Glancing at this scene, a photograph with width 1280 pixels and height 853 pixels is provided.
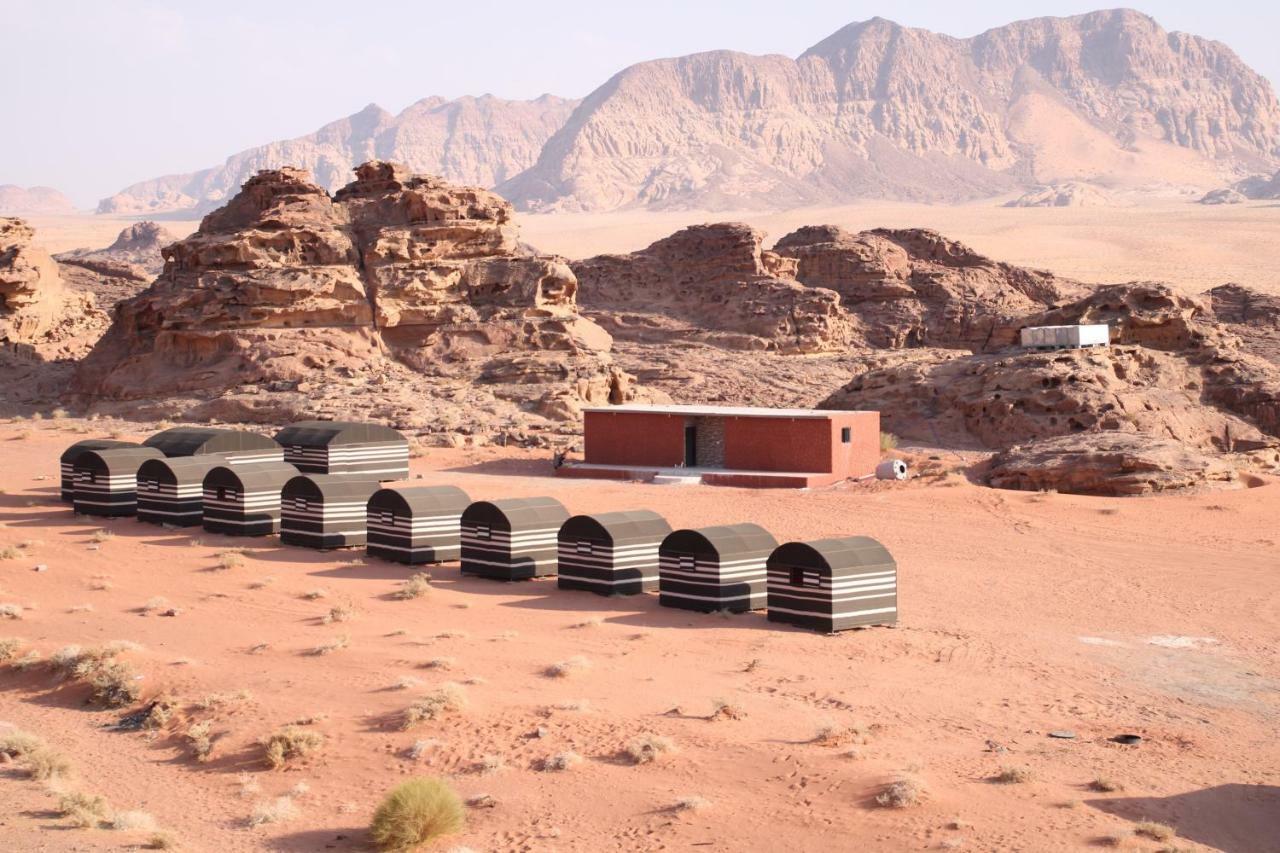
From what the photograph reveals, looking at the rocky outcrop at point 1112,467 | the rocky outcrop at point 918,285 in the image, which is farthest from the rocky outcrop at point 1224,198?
the rocky outcrop at point 1112,467

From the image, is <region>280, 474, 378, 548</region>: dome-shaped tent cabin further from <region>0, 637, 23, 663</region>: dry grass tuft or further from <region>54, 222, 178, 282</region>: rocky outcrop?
<region>54, 222, 178, 282</region>: rocky outcrop

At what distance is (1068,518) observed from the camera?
105ft

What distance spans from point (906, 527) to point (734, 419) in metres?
8.00

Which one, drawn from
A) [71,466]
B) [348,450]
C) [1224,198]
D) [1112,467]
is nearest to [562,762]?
[71,466]

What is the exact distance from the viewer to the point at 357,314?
49.0 m

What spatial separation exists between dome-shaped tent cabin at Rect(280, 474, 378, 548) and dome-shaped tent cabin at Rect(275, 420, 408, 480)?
24.0ft

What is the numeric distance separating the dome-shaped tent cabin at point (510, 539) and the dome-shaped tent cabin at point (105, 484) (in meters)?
9.87

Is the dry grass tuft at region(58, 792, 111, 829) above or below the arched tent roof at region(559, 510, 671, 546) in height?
below

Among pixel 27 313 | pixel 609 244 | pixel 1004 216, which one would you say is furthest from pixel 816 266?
pixel 1004 216

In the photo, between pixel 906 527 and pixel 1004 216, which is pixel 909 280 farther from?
pixel 1004 216

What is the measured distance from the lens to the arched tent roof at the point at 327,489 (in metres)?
28.6

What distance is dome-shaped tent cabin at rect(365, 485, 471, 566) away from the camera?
89.2 feet

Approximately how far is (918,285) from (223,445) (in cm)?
5089

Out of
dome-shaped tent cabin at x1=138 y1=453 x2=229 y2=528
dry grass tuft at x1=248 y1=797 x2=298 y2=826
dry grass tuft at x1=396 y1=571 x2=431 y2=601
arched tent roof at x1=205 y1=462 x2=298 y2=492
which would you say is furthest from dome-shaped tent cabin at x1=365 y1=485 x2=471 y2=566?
dry grass tuft at x1=248 y1=797 x2=298 y2=826
